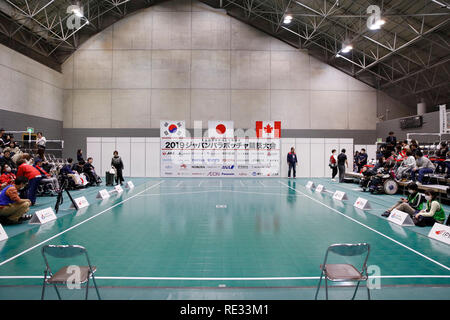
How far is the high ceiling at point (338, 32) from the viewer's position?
14.2 meters

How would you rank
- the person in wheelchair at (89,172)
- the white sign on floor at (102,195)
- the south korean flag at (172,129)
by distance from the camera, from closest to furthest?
the white sign on floor at (102,195) → the person in wheelchair at (89,172) → the south korean flag at (172,129)

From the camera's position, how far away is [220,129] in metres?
19.8

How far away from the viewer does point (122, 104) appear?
786 inches

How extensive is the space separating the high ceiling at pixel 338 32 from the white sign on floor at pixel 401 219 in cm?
996

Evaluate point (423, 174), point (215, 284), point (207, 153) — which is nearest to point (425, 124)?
point (423, 174)

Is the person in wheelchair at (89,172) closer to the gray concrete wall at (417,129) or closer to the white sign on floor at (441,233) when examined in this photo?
the white sign on floor at (441,233)

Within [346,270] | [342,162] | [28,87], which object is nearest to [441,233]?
[346,270]

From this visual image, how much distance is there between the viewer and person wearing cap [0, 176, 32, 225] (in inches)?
270

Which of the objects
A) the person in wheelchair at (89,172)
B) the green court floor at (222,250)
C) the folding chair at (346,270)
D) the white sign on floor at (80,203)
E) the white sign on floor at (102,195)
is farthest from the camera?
the person in wheelchair at (89,172)

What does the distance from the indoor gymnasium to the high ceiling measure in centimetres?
14

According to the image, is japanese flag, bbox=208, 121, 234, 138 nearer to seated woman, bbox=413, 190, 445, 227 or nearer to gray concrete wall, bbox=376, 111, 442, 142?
gray concrete wall, bbox=376, 111, 442, 142

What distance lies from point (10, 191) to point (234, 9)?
1948 centimetres

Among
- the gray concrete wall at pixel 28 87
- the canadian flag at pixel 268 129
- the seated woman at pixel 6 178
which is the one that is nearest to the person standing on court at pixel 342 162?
the canadian flag at pixel 268 129

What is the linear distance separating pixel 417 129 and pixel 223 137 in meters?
12.9
